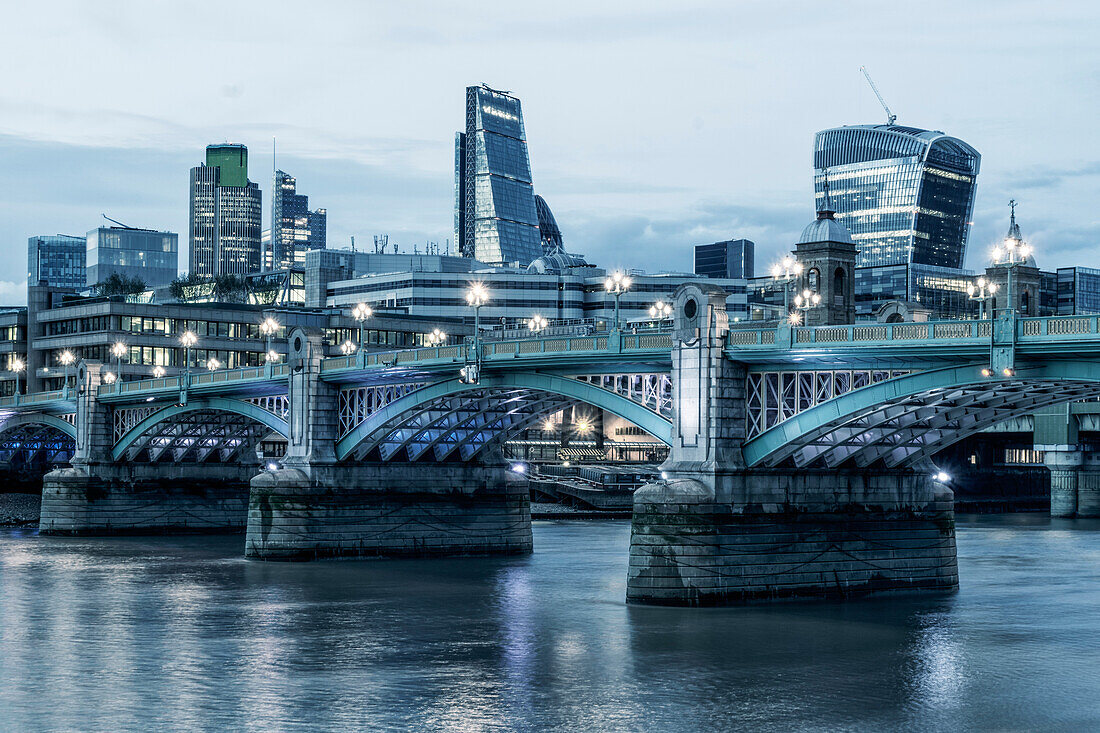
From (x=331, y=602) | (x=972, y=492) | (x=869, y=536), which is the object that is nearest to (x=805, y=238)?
(x=869, y=536)

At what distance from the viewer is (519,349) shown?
2709 inches

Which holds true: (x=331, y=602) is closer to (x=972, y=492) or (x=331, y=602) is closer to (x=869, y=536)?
(x=869, y=536)

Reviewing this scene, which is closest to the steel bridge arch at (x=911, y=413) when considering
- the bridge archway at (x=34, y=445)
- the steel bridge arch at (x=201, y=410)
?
the steel bridge arch at (x=201, y=410)

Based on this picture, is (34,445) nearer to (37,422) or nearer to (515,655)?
(37,422)

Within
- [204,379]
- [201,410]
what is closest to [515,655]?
[204,379]

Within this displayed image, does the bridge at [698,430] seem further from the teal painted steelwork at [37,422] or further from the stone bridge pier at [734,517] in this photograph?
the teal painted steelwork at [37,422]

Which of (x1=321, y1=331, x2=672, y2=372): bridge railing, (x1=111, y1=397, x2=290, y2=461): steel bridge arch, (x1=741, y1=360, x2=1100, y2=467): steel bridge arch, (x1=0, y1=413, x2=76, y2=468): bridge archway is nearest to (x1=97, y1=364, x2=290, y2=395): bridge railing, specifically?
(x1=111, y1=397, x2=290, y2=461): steel bridge arch

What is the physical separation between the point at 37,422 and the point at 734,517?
8594cm

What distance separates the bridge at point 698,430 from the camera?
176 feet

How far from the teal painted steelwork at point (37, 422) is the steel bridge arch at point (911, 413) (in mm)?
73637

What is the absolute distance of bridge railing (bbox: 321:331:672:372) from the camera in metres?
61.8

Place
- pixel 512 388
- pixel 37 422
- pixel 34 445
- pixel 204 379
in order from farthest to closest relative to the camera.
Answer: pixel 34 445 → pixel 37 422 → pixel 204 379 → pixel 512 388

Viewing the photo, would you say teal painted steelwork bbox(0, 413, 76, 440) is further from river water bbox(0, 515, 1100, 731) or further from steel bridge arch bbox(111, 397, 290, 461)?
river water bbox(0, 515, 1100, 731)

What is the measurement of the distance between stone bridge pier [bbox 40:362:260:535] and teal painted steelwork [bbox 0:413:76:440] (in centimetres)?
1149
